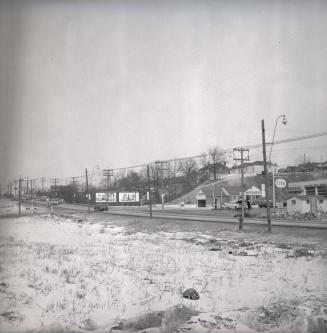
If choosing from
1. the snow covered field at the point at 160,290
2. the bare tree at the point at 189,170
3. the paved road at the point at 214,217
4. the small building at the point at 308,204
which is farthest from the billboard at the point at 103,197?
the snow covered field at the point at 160,290

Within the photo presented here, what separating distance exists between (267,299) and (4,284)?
6.09 meters

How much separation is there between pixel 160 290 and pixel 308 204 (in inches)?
1216

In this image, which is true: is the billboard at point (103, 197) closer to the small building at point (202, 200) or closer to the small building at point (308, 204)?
the small building at point (202, 200)

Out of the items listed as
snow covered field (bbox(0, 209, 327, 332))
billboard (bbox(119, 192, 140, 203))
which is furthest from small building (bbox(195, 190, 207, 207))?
snow covered field (bbox(0, 209, 327, 332))

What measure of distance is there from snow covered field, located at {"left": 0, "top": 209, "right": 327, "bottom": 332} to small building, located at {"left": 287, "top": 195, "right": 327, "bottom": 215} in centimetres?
2209

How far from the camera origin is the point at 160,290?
29.7 feet

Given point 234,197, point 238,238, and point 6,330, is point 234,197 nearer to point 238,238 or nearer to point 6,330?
point 238,238

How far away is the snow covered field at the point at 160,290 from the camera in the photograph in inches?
266

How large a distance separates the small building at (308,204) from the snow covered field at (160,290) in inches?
870

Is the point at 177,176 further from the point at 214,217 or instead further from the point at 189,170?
the point at 214,217

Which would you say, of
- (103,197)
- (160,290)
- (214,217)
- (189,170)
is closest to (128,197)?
(103,197)

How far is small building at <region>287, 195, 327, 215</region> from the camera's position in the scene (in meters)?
36.1

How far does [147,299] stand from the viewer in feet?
27.3

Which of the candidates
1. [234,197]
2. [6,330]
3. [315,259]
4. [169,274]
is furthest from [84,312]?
[234,197]
